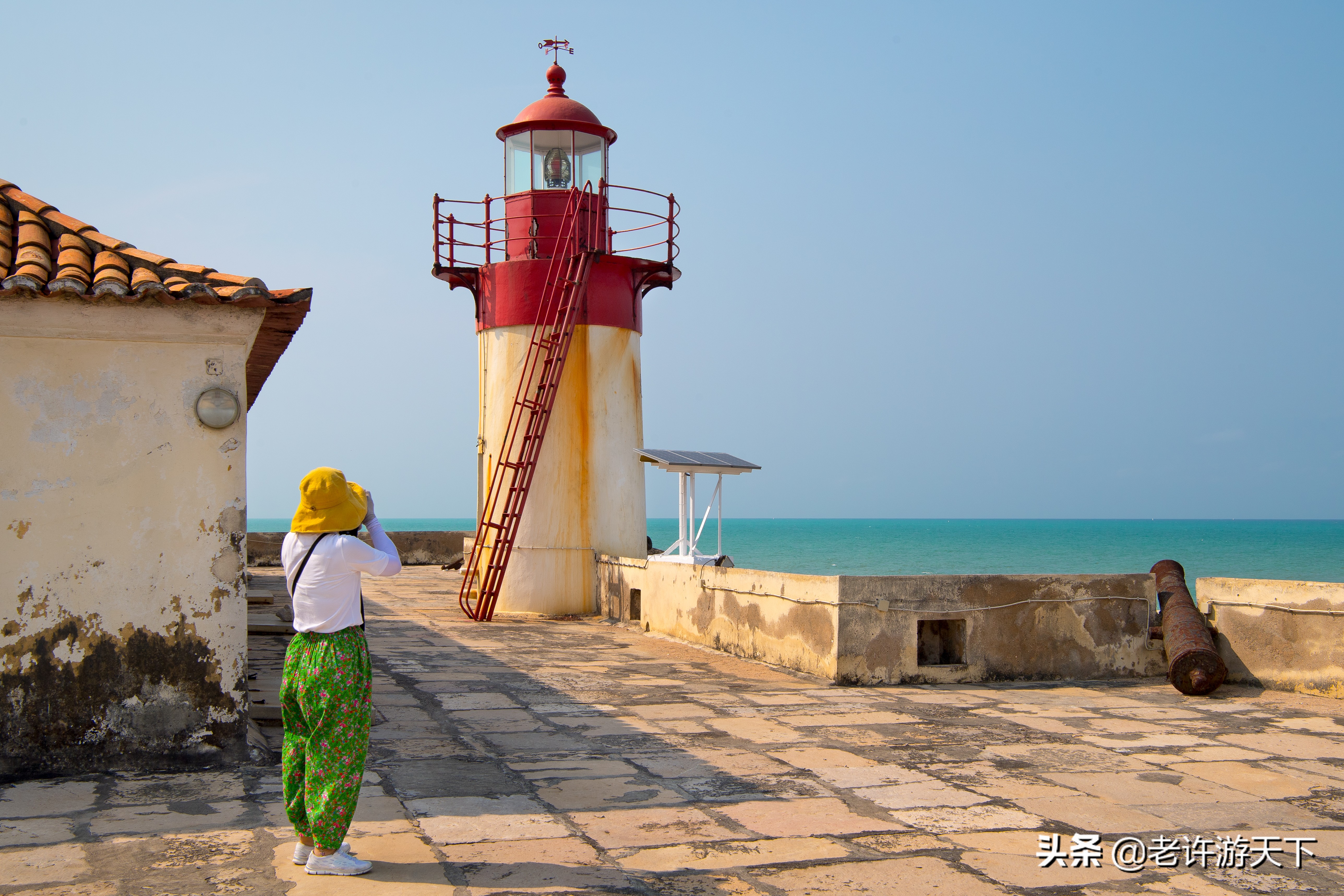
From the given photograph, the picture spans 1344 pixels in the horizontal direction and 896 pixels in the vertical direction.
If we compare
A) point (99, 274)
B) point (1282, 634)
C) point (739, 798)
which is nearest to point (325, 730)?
point (739, 798)

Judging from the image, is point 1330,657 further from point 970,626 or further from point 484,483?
point 484,483

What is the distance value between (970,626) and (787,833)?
16.6 feet

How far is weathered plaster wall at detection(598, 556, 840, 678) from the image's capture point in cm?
951

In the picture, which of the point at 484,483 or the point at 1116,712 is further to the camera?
the point at 484,483

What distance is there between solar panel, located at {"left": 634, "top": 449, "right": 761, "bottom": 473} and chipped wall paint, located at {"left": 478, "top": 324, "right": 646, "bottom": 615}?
1.33ft

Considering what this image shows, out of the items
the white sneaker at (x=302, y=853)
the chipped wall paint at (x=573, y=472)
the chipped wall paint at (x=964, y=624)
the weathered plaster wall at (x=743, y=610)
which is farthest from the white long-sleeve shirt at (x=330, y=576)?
the chipped wall paint at (x=573, y=472)

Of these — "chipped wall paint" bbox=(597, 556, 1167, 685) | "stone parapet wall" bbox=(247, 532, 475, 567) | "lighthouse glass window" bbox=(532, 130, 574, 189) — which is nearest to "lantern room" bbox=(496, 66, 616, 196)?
"lighthouse glass window" bbox=(532, 130, 574, 189)

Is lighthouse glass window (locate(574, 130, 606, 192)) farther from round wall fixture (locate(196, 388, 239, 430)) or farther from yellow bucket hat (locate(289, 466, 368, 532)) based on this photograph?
yellow bucket hat (locate(289, 466, 368, 532))

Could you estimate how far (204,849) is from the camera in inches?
183

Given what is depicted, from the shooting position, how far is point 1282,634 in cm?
912

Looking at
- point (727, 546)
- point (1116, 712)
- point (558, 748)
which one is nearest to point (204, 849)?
point (558, 748)

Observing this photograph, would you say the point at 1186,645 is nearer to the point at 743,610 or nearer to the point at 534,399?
the point at 743,610

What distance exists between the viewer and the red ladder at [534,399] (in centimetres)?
1458

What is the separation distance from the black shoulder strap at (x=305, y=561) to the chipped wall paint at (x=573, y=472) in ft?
33.7
